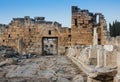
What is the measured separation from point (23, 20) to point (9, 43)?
331 centimetres

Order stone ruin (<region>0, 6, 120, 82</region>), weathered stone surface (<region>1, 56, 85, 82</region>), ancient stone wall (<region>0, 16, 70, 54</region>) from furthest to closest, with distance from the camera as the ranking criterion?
ancient stone wall (<region>0, 16, 70, 54</region>) < stone ruin (<region>0, 6, 120, 82</region>) < weathered stone surface (<region>1, 56, 85, 82</region>)

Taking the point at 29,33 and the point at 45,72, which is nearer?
the point at 45,72

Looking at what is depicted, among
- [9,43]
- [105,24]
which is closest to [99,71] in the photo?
[105,24]

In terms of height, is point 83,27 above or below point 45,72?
above

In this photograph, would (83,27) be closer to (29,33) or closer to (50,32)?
(50,32)

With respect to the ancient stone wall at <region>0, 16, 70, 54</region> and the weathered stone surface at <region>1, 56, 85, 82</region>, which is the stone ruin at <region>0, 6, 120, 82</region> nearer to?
the ancient stone wall at <region>0, 16, 70, 54</region>

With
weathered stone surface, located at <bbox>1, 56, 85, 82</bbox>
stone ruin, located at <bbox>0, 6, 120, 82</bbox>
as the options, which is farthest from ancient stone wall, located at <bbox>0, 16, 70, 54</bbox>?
weathered stone surface, located at <bbox>1, 56, 85, 82</bbox>

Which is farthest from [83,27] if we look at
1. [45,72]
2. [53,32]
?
[45,72]

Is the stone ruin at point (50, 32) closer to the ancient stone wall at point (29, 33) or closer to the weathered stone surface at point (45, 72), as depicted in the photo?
the ancient stone wall at point (29, 33)

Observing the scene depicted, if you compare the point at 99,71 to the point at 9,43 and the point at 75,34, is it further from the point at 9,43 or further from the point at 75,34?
the point at 9,43

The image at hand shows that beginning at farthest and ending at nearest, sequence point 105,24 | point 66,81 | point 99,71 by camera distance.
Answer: point 105,24
point 66,81
point 99,71

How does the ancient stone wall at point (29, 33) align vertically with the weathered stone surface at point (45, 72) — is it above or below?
above

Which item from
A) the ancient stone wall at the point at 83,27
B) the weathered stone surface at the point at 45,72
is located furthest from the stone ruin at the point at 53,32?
the weathered stone surface at the point at 45,72

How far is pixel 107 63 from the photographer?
1052 centimetres
